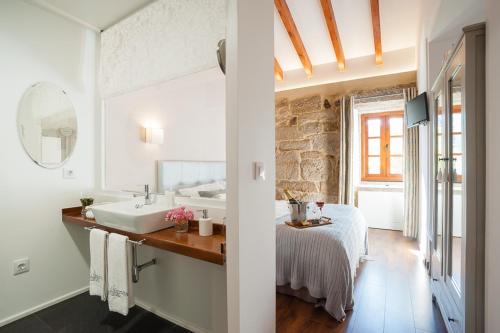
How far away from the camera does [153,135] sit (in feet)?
7.18

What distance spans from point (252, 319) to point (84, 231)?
1.96m

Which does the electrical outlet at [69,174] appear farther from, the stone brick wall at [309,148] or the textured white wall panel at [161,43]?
the stone brick wall at [309,148]

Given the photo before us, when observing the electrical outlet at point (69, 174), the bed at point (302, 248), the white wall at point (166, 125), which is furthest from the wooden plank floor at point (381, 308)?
the electrical outlet at point (69, 174)

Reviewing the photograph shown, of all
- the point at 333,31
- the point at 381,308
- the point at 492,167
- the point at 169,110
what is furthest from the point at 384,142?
the point at 169,110

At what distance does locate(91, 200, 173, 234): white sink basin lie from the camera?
5.01 feet

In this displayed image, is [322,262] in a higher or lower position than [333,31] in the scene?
lower

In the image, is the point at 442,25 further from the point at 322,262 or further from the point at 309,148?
the point at 309,148

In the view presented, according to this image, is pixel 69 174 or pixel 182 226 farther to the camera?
pixel 69 174

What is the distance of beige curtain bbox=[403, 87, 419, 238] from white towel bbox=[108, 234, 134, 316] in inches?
157

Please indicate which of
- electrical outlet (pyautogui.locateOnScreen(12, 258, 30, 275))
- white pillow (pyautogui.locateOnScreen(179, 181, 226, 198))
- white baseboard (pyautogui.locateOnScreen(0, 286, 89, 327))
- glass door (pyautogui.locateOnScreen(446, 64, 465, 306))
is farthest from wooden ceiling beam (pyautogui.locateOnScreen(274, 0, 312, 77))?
white baseboard (pyautogui.locateOnScreen(0, 286, 89, 327))

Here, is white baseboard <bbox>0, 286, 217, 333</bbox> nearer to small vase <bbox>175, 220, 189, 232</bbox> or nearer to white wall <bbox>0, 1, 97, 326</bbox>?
white wall <bbox>0, 1, 97, 326</bbox>

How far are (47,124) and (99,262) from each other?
131cm

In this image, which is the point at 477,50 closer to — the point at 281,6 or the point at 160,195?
the point at 160,195

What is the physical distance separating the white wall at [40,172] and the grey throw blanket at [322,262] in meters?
1.94
